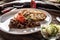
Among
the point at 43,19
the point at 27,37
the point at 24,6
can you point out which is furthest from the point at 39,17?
the point at 24,6

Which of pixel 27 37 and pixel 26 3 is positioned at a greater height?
pixel 26 3

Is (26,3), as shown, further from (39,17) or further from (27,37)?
(27,37)

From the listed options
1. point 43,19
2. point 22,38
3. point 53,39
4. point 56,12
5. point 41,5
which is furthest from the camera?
point 41,5

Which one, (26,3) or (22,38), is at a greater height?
(26,3)

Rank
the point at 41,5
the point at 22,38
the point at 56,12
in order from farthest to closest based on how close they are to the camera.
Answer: the point at 41,5 → the point at 56,12 → the point at 22,38

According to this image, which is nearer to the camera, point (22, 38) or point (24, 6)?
point (22, 38)

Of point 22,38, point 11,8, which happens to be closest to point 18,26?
point 22,38

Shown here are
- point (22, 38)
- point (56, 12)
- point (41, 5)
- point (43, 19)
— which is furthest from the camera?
point (41, 5)

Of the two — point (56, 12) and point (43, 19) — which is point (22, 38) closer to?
point (43, 19)

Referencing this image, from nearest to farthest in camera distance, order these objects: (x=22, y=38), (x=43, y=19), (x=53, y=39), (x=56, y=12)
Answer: (x=53, y=39) < (x=22, y=38) < (x=43, y=19) < (x=56, y=12)
